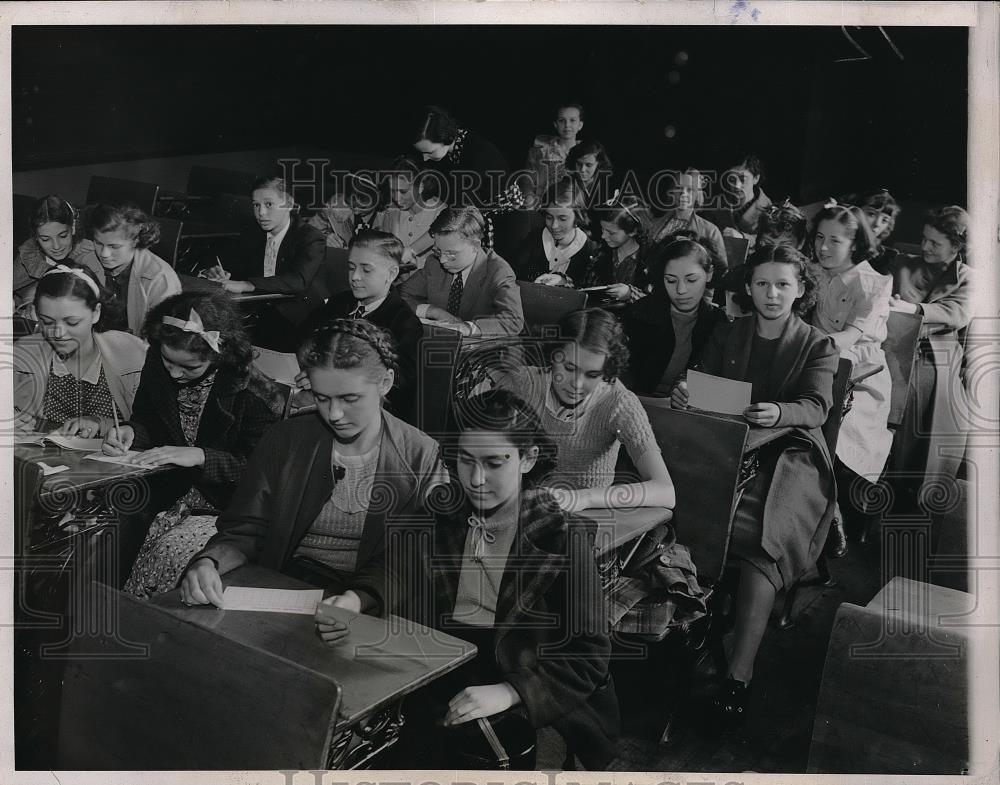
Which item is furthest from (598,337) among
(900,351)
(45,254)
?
(45,254)

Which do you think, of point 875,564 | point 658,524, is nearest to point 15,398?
point 658,524

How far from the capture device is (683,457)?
2.89 m

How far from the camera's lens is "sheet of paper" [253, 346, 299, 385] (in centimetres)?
294

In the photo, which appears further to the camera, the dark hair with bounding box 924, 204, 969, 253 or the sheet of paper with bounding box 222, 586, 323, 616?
the dark hair with bounding box 924, 204, 969, 253

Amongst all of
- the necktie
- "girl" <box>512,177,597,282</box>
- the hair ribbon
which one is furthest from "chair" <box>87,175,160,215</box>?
"girl" <box>512,177,597,282</box>

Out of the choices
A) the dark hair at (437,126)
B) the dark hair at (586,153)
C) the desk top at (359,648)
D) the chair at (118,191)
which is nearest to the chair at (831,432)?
the dark hair at (586,153)

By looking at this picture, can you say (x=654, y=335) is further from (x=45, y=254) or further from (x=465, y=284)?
(x=45, y=254)

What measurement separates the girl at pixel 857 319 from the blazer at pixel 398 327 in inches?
49.1

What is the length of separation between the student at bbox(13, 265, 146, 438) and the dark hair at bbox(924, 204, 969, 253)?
249 centimetres

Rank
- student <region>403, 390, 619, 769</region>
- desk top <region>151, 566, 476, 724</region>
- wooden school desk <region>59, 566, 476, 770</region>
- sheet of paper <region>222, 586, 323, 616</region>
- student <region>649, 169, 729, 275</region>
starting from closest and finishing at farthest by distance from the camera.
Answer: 1. wooden school desk <region>59, 566, 476, 770</region>
2. desk top <region>151, 566, 476, 724</region>
3. sheet of paper <region>222, 586, 323, 616</region>
4. student <region>403, 390, 619, 769</region>
5. student <region>649, 169, 729, 275</region>

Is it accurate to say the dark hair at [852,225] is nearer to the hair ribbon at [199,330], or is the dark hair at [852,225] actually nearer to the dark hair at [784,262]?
the dark hair at [784,262]

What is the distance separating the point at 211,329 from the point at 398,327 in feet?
1.91

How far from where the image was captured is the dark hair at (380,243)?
2.96 m

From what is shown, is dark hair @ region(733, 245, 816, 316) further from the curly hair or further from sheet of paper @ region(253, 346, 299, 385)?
the curly hair
